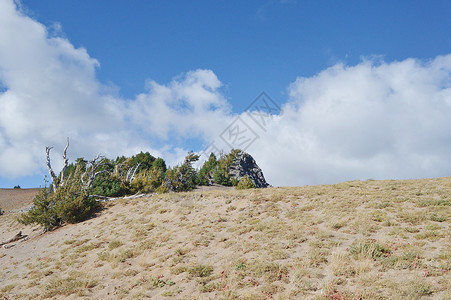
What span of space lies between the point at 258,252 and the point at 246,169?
6129cm

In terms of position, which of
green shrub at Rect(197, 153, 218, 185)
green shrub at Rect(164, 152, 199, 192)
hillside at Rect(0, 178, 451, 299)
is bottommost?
hillside at Rect(0, 178, 451, 299)

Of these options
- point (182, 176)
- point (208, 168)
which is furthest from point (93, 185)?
point (208, 168)

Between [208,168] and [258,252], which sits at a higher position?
[208,168]

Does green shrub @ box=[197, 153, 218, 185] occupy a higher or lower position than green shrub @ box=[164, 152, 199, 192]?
higher

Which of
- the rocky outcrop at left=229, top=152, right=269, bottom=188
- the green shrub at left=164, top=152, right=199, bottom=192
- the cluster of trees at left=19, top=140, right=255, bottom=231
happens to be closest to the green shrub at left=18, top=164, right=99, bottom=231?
the cluster of trees at left=19, top=140, right=255, bottom=231

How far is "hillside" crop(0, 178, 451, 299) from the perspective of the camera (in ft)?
26.9

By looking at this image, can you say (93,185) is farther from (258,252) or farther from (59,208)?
(258,252)

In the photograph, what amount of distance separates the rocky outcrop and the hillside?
4668 centimetres

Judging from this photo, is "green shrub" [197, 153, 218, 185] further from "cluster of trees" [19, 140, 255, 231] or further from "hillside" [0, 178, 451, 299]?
"hillside" [0, 178, 451, 299]

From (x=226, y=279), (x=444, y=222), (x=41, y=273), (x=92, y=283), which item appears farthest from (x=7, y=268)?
(x=444, y=222)

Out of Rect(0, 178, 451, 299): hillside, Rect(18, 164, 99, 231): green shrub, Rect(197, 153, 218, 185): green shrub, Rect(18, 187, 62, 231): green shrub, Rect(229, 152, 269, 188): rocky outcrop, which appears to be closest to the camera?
Rect(0, 178, 451, 299): hillside

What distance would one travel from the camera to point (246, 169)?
72.2 m

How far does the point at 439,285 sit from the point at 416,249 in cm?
230

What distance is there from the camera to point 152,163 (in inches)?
2584
